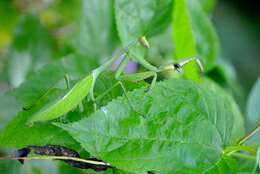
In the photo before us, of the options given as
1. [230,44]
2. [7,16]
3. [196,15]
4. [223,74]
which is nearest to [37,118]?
[196,15]

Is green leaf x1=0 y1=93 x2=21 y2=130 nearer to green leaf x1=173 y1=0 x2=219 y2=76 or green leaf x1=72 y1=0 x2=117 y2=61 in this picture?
green leaf x1=72 y1=0 x2=117 y2=61

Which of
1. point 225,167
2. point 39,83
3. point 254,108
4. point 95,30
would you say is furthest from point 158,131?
point 95,30

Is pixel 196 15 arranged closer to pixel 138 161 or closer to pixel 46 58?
pixel 46 58

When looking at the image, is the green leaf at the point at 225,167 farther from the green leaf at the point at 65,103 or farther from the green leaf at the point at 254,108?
the green leaf at the point at 254,108

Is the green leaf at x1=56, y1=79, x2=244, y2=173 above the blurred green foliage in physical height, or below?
below

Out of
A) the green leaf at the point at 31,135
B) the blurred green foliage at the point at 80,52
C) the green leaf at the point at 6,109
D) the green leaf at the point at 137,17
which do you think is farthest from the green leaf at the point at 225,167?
the green leaf at the point at 6,109

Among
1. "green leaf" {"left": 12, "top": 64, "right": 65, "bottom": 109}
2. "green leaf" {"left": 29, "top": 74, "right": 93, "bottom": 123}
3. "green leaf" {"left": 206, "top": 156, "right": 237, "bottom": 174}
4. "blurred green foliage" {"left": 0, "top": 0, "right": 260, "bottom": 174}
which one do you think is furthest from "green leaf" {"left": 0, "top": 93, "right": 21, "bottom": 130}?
"green leaf" {"left": 206, "top": 156, "right": 237, "bottom": 174}

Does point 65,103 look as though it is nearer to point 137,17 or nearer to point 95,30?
point 137,17
